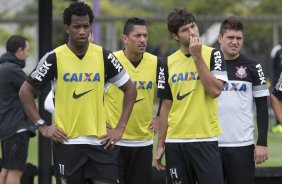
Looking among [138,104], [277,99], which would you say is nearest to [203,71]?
[277,99]

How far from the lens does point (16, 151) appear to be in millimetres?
10469

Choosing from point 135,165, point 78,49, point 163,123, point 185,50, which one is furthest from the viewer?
point 135,165

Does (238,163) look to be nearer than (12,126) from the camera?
Yes

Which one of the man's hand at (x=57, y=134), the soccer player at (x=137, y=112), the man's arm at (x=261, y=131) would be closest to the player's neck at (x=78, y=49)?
the man's hand at (x=57, y=134)

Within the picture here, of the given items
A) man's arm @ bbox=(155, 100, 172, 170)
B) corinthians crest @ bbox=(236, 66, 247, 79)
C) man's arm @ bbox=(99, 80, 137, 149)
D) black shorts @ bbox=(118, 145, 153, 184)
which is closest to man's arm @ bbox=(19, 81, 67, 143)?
man's arm @ bbox=(99, 80, 137, 149)

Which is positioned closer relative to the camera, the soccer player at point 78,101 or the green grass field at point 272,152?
the soccer player at point 78,101

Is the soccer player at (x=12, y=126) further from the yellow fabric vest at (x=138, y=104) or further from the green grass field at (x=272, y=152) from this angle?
the yellow fabric vest at (x=138, y=104)

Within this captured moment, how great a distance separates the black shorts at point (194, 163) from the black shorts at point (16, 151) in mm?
3483

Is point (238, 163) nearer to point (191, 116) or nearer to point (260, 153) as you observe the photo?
point (260, 153)

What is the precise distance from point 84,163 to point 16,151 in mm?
3419

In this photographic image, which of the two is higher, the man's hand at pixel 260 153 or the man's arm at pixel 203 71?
the man's arm at pixel 203 71

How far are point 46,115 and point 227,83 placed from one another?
130 inches

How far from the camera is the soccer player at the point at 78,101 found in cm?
720

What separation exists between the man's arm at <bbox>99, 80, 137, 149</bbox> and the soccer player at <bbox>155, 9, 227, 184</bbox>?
41 centimetres
